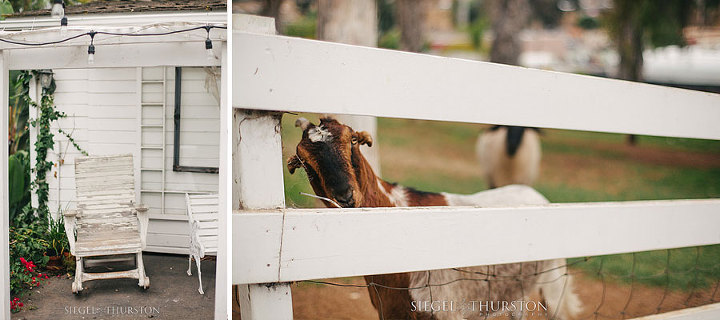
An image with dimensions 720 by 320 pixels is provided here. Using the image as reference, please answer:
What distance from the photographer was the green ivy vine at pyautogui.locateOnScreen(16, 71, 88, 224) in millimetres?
1093

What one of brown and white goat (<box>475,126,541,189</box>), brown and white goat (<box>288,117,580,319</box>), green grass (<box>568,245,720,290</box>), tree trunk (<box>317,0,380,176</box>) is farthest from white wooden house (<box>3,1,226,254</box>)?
brown and white goat (<box>475,126,541,189</box>)

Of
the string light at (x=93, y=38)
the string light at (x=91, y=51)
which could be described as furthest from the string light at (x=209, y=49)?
the string light at (x=91, y=51)

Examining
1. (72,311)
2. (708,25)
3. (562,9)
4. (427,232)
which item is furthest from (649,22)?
(562,9)

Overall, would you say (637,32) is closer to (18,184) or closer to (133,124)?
(133,124)

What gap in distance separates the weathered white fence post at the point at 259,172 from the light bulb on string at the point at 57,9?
39cm

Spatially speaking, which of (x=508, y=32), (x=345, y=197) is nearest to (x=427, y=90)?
(x=345, y=197)

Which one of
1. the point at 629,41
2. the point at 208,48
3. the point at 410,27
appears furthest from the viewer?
the point at 410,27

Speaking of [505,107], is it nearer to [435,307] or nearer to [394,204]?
[394,204]

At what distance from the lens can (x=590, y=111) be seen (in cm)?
150

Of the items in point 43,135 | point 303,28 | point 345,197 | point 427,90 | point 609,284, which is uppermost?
point 303,28

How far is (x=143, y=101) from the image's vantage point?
110 cm

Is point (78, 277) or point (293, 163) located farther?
point (293, 163)

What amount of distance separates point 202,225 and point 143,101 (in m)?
0.26

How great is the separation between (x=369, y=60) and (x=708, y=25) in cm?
895
